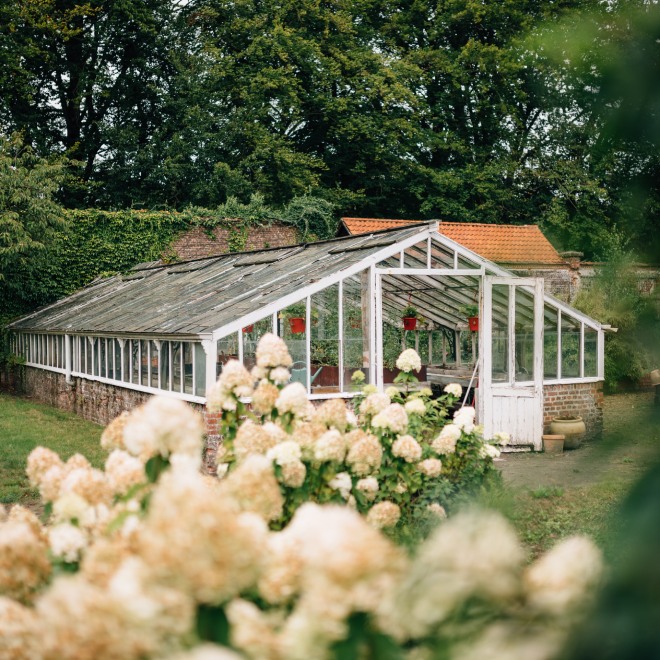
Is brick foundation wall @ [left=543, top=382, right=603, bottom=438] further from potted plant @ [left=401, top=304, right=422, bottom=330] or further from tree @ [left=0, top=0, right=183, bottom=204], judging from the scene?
tree @ [left=0, top=0, right=183, bottom=204]

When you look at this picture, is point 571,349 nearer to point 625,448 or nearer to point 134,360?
point 134,360

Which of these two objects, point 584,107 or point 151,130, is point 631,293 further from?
point 151,130

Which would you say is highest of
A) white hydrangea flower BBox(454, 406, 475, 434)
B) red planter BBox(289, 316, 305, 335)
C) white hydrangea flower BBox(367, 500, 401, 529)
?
red planter BBox(289, 316, 305, 335)

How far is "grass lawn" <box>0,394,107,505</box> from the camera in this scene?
29.0ft

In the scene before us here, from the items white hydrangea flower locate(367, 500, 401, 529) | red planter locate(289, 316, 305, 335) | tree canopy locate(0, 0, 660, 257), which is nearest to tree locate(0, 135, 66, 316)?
tree canopy locate(0, 0, 660, 257)

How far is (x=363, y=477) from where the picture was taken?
3572 mm

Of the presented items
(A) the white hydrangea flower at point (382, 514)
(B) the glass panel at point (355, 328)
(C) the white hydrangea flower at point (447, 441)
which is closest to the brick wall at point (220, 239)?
(B) the glass panel at point (355, 328)

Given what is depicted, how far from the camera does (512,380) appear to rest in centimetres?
1154

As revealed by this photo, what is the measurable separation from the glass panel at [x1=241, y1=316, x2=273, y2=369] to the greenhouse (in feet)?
0.11

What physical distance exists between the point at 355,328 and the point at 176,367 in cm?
296

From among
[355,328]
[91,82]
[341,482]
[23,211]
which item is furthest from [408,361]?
[91,82]

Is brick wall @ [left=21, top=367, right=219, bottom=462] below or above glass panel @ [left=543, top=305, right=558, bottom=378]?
below

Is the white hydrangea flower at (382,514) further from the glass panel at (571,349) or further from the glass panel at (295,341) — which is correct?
the glass panel at (571,349)

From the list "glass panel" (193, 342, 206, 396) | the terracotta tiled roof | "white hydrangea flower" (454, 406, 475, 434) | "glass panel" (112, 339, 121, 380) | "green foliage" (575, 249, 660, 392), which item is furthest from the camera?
the terracotta tiled roof
